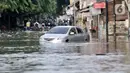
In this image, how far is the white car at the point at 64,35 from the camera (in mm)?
33281

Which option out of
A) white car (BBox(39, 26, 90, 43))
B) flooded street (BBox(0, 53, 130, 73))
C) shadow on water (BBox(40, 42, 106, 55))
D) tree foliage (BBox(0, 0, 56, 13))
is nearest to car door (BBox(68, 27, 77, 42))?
white car (BBox(39, 26, 90, 43))

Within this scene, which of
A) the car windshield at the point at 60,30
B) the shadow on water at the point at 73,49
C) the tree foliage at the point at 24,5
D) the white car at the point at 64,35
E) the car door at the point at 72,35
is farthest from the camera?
the tree foliage at the point at 24,5

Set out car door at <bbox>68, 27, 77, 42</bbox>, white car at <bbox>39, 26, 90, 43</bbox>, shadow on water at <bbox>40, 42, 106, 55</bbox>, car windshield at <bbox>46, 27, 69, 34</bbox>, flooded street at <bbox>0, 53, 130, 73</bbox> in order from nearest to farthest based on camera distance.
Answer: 1. flooded street at <bbox>0, 53, 130, 73</bbox>
2. shadow on water at <bbox>40, 42, 106, 55</bbox>
3. white car at <bbox>39, 26, 90, 43</bbox>
4. car door at <bbox>68, 27, 77, 42</bbox>
5. car windshield at <bbox>46, 27, 69, 34</bbox>

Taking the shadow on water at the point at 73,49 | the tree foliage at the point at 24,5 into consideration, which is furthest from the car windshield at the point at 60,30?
the tree foliage at the point at 24,5

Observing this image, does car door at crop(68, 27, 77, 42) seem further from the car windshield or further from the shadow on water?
the shadow on water

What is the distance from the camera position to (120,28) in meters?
47.2

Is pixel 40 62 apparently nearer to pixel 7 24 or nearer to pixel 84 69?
pixel 84 69

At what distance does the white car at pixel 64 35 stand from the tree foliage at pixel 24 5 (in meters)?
27.7

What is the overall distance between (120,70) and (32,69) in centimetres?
276

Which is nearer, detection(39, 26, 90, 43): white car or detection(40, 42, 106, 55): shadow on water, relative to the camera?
detection(40, 42, 106, 55): shadow on water

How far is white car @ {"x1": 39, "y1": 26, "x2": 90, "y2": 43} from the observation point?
33.3 metres

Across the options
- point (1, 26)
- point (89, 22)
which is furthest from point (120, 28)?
point (1, 26)

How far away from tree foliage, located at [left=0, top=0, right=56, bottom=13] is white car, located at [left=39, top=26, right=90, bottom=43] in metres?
27.7

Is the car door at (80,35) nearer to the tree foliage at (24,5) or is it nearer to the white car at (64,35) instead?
the white car at (64,35)
